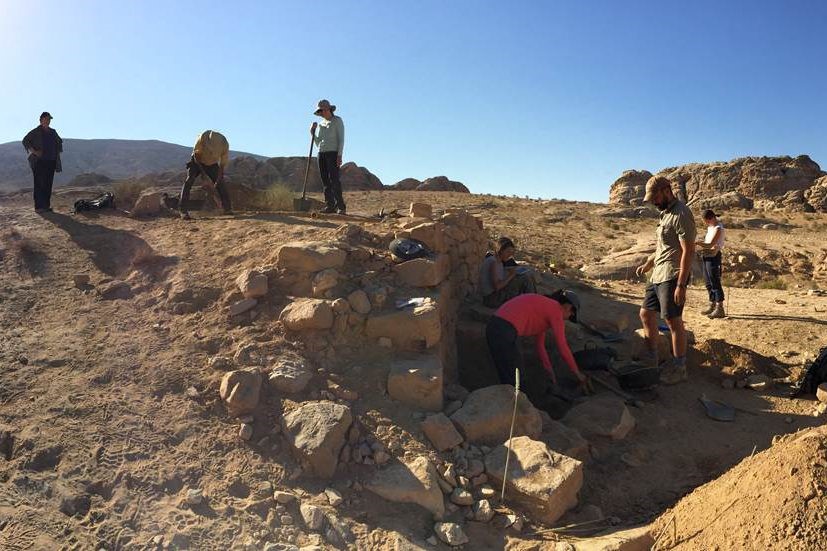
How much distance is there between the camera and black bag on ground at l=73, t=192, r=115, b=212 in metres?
7.69

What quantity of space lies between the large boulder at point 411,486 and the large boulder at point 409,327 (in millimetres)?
1113

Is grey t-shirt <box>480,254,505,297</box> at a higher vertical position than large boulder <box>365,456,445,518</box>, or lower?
higher

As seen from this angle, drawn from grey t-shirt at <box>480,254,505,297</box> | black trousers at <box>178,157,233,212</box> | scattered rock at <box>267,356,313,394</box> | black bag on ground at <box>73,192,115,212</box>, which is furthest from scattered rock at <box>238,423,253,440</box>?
black bag on ground at <box>73,192,115,212</box>

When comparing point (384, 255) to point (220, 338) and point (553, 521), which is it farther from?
point (553, 521)

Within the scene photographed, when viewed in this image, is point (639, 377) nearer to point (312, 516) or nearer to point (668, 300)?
point (668, 300)

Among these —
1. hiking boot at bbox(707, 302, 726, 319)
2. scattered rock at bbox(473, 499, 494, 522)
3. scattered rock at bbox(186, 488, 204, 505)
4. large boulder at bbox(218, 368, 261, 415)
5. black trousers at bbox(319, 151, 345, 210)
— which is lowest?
scattered rock at bbox(473, 499, 494, 522)

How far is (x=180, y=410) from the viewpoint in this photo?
3.69 m

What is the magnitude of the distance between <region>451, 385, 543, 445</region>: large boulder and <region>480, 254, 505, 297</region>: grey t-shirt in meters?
1.90

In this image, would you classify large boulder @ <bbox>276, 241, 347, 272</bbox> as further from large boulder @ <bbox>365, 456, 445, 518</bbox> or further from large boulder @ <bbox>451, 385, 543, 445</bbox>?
large boulder @ <bbox>365, 456, 445, 518</bbox>

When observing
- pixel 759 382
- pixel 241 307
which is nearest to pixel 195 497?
pixel 241 307

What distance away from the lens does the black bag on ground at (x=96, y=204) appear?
7691 millimetres

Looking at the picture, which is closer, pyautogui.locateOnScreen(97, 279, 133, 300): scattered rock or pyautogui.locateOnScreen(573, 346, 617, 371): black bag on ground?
pyautogui.locateOnScreen(97, 279, 133, 300): scattered rock

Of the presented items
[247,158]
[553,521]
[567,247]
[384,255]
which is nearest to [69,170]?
[247,158]

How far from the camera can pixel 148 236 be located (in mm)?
6398
